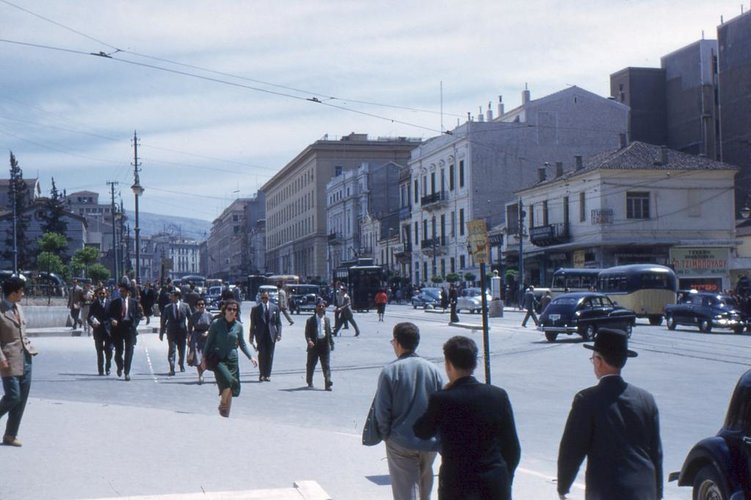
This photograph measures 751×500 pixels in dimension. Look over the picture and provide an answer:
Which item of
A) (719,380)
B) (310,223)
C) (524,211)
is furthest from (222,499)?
(310,223)

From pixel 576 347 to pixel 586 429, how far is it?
76.9 ft

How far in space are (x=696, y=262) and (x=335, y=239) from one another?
55.0 m

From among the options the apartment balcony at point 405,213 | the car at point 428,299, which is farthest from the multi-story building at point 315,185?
the car at point 428,299

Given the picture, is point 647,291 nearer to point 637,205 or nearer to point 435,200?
point 637,205

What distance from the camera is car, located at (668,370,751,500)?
6254mm

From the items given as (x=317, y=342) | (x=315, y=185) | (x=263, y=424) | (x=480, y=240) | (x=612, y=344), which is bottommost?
(x=263, y=424)

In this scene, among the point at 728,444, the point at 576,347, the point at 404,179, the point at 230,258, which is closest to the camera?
the point at 728,444

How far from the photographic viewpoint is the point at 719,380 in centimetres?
1825

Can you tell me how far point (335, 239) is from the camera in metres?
105

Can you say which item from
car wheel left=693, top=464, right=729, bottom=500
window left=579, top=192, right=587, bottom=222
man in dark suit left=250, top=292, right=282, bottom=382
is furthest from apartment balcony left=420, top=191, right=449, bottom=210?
car wheel left=693, top=464, right=729, bottom=500

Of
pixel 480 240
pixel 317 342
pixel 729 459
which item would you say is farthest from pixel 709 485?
pixel 317 342

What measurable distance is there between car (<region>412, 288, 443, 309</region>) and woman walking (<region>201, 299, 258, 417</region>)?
4846 centimetres

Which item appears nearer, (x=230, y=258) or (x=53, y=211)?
(x=53, y=211)

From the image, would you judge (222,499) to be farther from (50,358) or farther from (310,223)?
(310,223)
